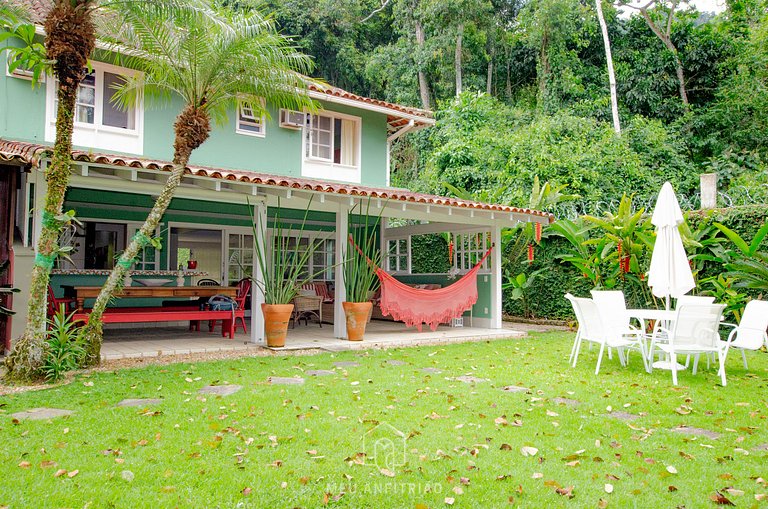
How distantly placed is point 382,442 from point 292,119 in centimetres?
907

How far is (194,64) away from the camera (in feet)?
23.2

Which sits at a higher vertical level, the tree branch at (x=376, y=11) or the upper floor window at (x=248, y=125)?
the tree branch at (x=376, y=11)

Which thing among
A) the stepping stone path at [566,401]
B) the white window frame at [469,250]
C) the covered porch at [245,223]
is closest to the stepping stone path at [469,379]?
the stepping stone path at [566,401]

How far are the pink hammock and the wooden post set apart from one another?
4.67 m

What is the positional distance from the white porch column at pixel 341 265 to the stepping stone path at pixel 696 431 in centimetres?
575

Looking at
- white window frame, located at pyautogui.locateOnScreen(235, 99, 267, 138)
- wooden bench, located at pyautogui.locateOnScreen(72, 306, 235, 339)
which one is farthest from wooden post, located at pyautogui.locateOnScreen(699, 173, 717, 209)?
wooden bench, located at pyautogui.locateOnScreen(72, 306, 235, 339)

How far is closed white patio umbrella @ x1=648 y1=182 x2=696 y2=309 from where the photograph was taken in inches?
293

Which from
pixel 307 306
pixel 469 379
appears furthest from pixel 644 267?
pixel 307 306

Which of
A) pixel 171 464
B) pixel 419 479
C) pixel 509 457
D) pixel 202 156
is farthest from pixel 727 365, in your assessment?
pixel 202 156

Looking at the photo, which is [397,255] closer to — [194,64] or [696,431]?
[194,64]

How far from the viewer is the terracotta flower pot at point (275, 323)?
8.34 meters

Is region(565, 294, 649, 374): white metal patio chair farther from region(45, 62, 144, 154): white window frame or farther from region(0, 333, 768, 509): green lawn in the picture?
region(45, 62, 144, 154): white window frame

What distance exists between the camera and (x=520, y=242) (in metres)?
13.4

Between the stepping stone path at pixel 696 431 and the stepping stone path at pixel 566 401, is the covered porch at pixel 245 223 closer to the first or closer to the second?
the stepping stone path at pixel 566 401
